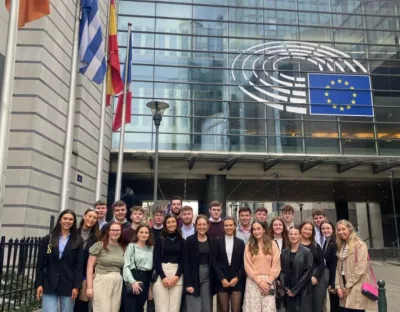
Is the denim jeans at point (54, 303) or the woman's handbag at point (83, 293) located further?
the woman's handbag at point (83, 293)

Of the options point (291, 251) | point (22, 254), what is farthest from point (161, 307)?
point (22, 254)

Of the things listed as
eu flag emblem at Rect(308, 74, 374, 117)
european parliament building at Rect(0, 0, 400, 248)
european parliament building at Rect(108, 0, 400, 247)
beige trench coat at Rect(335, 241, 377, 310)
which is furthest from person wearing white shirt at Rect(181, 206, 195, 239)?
eu flag emblem at Rect(308, 74, 374, 117)

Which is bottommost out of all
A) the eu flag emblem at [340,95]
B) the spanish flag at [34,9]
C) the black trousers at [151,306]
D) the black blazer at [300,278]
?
the black trousers at [151,306]

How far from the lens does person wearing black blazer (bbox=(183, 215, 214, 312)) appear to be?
19.2ft

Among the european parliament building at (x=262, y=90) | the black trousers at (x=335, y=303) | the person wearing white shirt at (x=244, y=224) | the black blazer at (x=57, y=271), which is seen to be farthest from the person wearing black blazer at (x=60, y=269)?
the european parliament building at (x=262, y=90)

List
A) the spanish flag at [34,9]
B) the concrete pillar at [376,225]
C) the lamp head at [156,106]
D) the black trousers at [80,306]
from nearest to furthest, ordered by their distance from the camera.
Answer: the black trousers at [80,306]
the spanish flag at [34,9]
the lamp head at [156,106]
the concrete pillar at [376,225]

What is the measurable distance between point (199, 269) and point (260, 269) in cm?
92

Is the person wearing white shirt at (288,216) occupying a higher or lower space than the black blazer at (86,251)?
higher

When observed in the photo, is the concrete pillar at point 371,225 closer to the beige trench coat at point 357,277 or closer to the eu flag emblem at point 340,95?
the eu flag emblem at point 340,95

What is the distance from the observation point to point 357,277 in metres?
5.77

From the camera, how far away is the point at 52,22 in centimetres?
1300

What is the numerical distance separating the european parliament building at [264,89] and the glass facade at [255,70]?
0.21 ft

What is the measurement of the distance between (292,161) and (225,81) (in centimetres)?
631

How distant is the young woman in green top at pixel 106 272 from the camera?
5586mm
